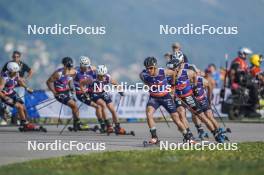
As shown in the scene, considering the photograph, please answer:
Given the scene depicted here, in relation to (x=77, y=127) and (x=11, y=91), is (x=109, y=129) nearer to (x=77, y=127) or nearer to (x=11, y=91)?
(x=77, y=127)

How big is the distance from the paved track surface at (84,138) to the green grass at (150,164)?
1.46 metres

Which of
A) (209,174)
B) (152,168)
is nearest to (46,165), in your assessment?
(152,168)

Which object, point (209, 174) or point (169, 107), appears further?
point (169, 107)

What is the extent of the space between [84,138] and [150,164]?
813cm

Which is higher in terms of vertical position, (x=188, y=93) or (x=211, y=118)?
(x=188, y=93)

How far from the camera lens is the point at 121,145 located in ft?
76.0

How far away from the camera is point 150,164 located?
58.1ft

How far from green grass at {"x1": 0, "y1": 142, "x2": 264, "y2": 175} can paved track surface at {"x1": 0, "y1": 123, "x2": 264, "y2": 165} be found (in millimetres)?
1457

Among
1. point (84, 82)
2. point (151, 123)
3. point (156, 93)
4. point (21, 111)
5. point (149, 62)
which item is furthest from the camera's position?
point (21, 111)

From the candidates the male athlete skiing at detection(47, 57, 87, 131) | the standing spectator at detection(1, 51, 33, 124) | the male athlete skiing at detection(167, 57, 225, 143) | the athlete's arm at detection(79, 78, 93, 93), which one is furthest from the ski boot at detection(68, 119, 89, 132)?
the male athlete skiing at detection(167, 57, 225, 143)

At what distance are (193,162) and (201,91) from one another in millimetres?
6319

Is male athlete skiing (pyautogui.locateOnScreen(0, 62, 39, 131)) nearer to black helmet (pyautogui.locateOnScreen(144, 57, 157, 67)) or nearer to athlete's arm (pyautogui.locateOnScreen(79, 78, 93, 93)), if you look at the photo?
athlete's arm (pyautogui.locateOnScreen(79, 78, 93, 93))

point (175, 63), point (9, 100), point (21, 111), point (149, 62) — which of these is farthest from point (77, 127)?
point (149, 62)

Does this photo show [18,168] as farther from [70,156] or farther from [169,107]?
[169,107]
